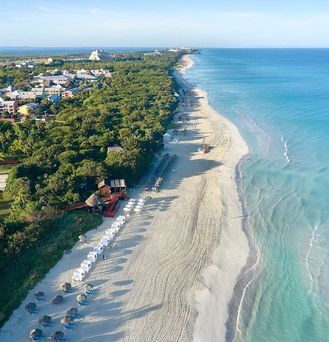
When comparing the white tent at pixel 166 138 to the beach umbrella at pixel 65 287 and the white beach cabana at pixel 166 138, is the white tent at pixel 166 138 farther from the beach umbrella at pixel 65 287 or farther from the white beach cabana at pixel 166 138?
the beach umbrella at pixel 65 287

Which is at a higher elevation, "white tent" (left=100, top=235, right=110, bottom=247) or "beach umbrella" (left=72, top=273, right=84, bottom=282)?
"white tent" (left=100, top=235, right=110, bottom=247)

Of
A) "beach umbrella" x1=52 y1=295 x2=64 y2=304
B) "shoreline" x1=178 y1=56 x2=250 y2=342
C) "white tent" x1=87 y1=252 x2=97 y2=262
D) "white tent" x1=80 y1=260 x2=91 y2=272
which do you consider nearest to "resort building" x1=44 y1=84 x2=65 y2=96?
"shoreline" x1=178 y1=56 x2=250 y2=342

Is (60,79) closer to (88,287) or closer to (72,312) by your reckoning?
(88,287)

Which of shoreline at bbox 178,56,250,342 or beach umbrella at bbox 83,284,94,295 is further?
beach umbrella at bbox 83,284,94,295

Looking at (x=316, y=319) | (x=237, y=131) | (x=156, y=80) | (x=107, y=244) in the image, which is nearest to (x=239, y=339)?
(x=316, y=319)

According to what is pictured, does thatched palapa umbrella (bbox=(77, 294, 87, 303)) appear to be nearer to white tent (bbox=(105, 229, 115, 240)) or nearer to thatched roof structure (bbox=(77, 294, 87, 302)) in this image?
thatched roof structure (bbox=(77, 294, 87, 302))

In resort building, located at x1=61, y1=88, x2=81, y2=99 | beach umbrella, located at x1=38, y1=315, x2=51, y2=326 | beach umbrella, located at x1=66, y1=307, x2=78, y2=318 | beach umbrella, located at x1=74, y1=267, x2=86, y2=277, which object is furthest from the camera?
resort building, located at x1=61, y1=88, x2=81, y2=99

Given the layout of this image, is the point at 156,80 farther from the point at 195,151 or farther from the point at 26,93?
the point at 195,151
